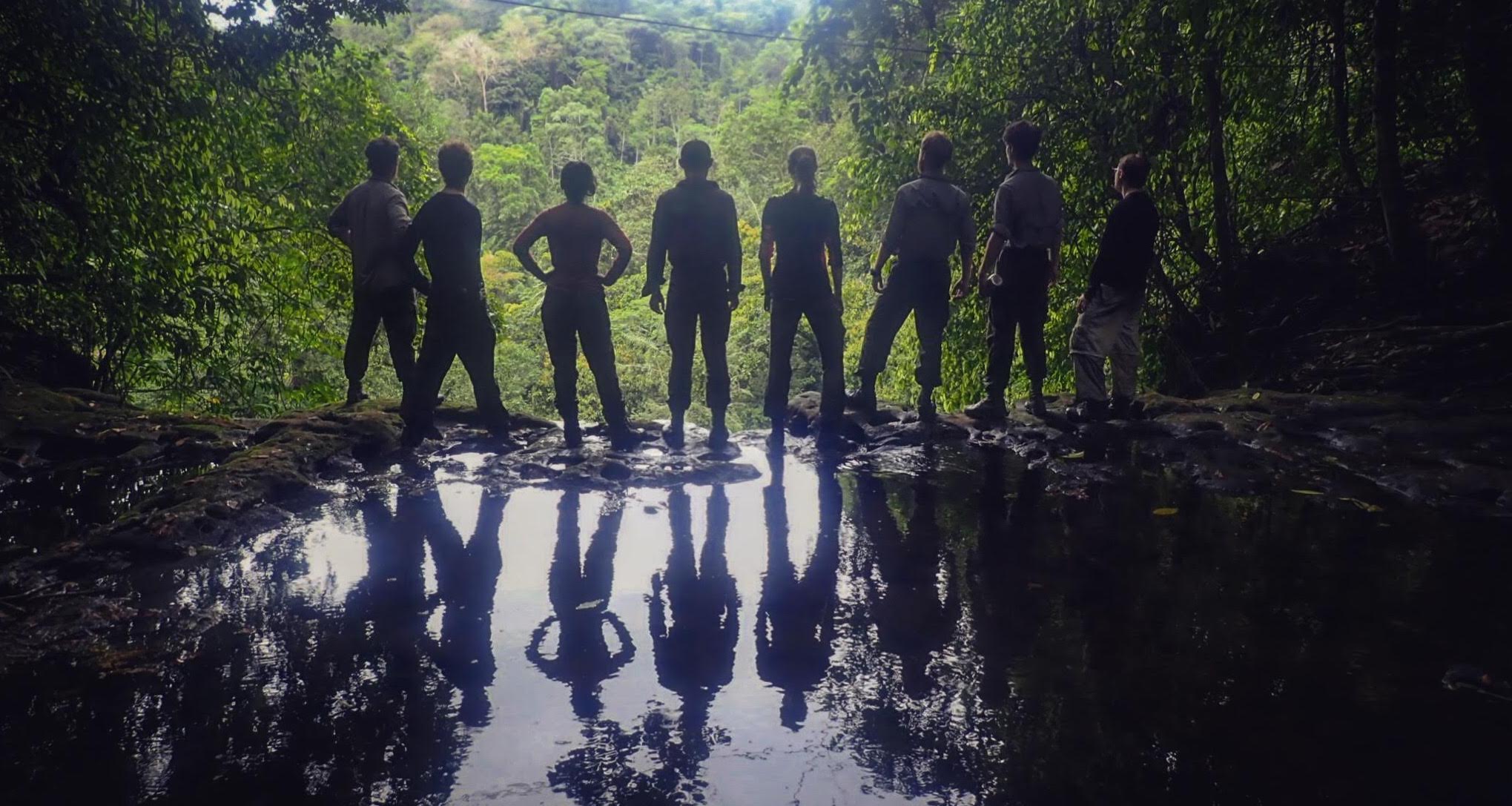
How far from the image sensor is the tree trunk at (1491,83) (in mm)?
8086

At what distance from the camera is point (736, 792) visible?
2738 millimetres

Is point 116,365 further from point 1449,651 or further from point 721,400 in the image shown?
point 1449,651

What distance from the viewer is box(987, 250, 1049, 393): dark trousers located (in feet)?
26.2

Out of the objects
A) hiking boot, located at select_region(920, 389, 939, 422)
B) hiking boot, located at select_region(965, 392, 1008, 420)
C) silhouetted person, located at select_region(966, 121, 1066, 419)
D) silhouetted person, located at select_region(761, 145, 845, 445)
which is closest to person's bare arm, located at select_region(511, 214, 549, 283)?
silhouetted person, located at select_region(761, 145, 845, 445)

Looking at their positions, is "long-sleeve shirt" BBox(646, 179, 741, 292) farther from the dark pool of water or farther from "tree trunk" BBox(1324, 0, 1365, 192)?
"tree trunk" BBox(1324, 0, 1365, 192)

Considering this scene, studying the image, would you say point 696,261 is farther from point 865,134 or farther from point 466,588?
point 865,134

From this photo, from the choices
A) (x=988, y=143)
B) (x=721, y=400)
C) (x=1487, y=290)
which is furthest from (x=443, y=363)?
(x=1487, y=290)

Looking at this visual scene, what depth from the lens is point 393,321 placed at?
Result: 25.0ft

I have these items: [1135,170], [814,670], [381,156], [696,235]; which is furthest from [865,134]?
[814,670]

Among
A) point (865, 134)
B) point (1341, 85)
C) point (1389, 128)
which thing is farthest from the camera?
point (865, 134)

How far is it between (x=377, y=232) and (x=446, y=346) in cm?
99

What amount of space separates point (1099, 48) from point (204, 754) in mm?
10940

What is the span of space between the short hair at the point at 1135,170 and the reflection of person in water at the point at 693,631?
421 centimetres


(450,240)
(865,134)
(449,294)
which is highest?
(865,134)
